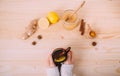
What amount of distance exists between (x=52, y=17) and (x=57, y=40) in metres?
0.10

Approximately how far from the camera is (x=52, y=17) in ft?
3.22

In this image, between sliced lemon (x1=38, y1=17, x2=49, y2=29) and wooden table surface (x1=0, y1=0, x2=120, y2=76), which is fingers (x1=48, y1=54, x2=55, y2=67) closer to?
wooden table surface (x1=0, y1=0, x2=120, y2=76)

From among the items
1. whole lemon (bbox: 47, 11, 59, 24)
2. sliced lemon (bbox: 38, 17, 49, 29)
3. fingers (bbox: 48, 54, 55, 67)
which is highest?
whole lemon (bbox: 47, 11, 59, 24)

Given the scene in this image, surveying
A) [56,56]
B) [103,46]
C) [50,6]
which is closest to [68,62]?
[56,56]

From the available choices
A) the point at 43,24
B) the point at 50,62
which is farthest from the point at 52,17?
the point at 50,62

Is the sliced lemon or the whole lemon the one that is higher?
the whole lemon

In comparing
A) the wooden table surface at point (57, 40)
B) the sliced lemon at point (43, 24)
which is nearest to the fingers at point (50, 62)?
the wooden table surface at point (57, 40)

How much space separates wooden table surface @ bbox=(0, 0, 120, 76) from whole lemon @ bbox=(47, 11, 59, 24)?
0.02 metres

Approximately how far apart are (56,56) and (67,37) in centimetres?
11

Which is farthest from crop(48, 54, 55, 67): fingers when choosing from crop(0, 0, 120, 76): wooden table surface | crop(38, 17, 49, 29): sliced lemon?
crop(38, 17, 49, 29): sliced lemon

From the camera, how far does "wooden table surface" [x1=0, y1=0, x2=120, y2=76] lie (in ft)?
3.07

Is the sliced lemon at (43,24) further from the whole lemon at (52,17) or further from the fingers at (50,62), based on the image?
the fingers at (50,62)

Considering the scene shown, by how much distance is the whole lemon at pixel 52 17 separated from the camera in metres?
0.98

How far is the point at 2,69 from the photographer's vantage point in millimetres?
932
